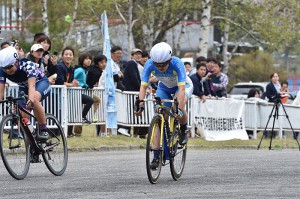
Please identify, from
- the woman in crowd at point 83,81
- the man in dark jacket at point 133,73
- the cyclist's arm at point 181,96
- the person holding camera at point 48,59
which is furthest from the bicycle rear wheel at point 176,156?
the man in dark jacket at point 133,73

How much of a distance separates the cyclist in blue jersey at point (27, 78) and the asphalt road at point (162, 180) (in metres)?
0.79

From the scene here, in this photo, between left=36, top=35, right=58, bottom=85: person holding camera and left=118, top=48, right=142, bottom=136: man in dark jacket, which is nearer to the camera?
left=36, top=35, right=58, bottom=85: person holding camera

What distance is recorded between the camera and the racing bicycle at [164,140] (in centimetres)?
1244

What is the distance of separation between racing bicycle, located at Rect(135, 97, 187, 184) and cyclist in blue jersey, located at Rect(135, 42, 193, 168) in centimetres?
9

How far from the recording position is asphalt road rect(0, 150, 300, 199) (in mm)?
11195

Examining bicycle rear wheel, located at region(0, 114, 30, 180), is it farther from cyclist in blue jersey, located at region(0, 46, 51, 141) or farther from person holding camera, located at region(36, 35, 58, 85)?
person holding camera, located at region(36, 35, 58, 85)

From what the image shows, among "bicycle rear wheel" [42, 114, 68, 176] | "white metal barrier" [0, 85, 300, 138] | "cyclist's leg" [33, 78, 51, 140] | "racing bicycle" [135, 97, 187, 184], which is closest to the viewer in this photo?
"racing bicycle" [135, 97, 187, 184]

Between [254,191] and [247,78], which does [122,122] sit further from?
[247,78]

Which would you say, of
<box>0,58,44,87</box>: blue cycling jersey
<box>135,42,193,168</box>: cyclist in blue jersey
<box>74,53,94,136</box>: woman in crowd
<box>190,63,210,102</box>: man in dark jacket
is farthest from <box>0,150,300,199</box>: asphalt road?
<box>190,63,210,102</box>: man in dark jacket

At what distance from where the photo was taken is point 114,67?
886 inches

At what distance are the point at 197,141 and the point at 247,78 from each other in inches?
1606

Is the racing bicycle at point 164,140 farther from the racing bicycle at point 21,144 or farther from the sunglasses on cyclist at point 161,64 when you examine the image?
the racing bicycle at point 21,144

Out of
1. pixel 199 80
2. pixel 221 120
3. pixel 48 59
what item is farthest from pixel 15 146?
pixel 221 120

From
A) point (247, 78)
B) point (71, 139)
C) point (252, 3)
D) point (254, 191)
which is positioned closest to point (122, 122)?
point (71, 139)
